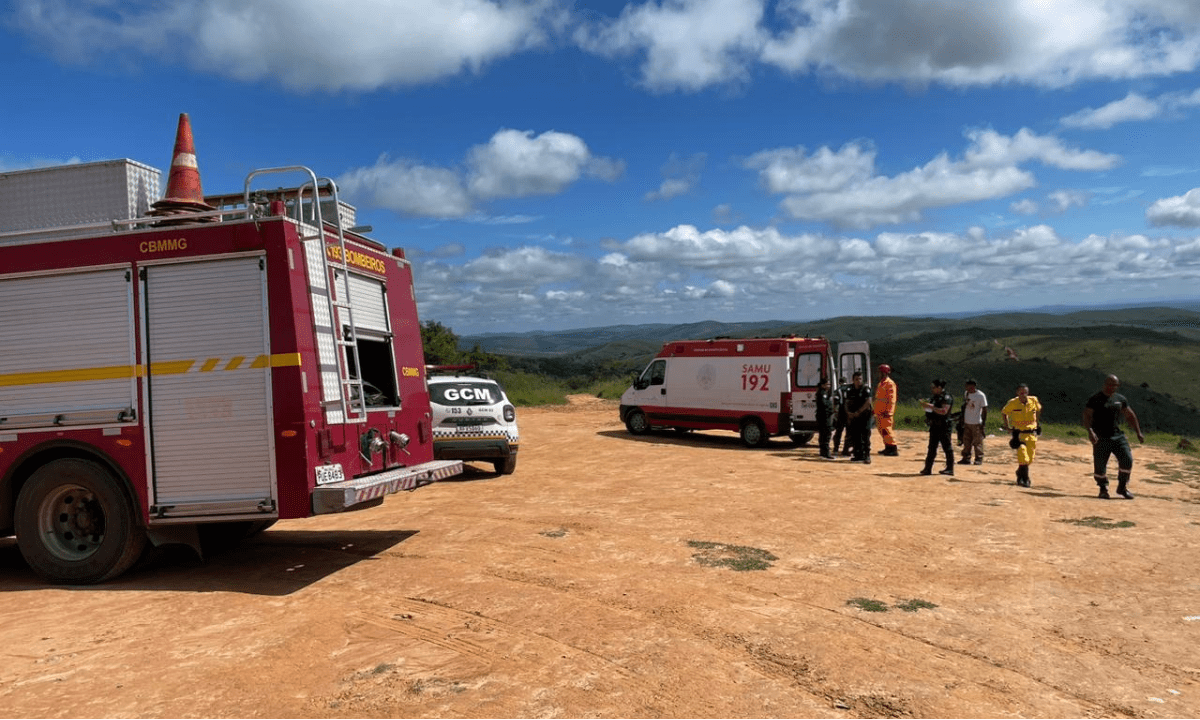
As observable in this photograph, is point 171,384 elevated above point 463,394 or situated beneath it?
elevated above

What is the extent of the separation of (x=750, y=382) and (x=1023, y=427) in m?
6.64

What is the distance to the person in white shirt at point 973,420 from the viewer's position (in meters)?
15.0

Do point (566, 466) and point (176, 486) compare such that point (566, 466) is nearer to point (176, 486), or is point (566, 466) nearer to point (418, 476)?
point (418, 476)

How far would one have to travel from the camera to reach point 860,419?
52.5 ft

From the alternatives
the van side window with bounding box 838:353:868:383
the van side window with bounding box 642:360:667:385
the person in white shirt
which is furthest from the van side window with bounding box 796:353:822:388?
the van side window with bounding box 642:360:667:385

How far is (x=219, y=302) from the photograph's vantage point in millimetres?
6930

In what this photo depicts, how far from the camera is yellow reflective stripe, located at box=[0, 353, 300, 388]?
6.78 meters

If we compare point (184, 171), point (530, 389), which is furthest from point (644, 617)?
point (530, 389)

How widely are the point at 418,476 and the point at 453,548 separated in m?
1.04

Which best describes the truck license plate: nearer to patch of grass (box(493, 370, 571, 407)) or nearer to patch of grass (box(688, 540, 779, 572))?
patch of grass (box(688, 540, 779, 572))

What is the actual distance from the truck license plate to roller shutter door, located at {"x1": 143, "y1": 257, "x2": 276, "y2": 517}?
39cm

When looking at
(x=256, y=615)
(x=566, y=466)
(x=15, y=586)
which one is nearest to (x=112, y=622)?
(x=256, y=615)

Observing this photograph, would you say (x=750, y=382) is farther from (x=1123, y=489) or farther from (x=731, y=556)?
(x=731, y=556)

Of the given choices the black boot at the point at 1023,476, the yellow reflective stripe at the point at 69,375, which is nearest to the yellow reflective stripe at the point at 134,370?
the yellow reflective stripe at the point at 69,375
